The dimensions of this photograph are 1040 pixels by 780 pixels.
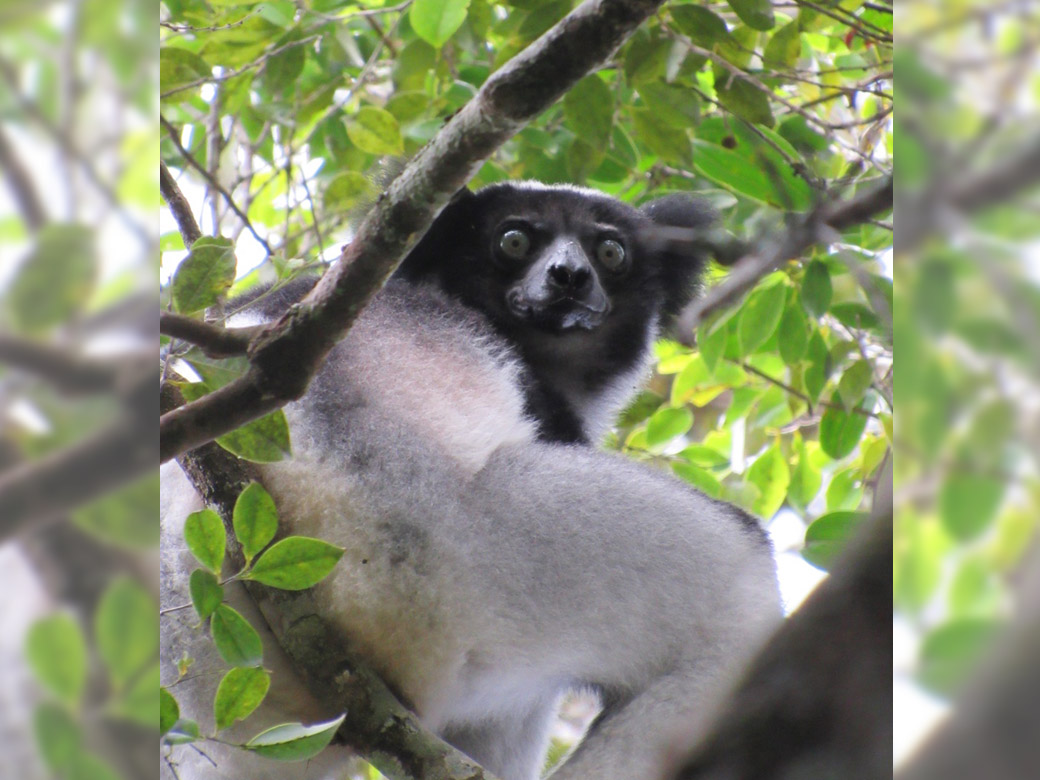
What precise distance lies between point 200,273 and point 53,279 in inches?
44.2

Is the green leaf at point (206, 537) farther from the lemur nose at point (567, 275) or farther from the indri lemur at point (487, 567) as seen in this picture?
the lemur nose at point (567, 275)

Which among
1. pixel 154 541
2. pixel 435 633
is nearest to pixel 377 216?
pixel 435 633

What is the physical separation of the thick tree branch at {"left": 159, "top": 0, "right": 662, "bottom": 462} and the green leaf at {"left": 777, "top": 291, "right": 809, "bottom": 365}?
5.45ft

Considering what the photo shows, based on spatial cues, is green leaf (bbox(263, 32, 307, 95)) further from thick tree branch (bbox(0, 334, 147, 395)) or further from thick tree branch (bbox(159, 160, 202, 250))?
thick tree branch (bbox(0, 334, 147, 395))

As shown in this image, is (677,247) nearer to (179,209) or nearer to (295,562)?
(179,209)

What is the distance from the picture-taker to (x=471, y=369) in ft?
9.02

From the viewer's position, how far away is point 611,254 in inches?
142

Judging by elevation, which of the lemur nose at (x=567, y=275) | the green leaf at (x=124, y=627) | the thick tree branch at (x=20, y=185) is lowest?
the lemur nose at (x=567, y=275)

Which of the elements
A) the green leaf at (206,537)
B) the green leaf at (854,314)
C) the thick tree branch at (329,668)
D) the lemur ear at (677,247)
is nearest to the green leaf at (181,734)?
the green leaf at (206,537)

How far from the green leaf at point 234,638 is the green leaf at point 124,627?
100cm

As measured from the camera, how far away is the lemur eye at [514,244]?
3.37m

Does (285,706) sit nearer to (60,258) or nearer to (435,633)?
(435,633)

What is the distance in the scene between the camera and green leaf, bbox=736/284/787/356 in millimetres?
2963

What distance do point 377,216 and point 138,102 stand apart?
1103 millimetres
